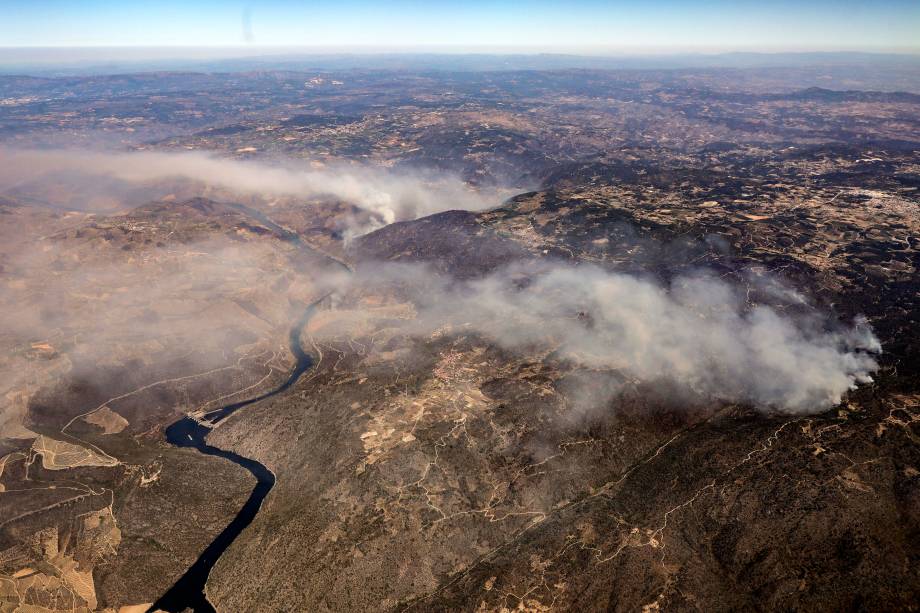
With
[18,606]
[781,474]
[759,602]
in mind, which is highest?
[781,474]

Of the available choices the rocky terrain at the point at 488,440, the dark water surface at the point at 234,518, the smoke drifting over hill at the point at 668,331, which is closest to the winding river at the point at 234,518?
the dark water surface at the point at 234,518

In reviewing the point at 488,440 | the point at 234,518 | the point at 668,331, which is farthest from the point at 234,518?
the point at 668,331

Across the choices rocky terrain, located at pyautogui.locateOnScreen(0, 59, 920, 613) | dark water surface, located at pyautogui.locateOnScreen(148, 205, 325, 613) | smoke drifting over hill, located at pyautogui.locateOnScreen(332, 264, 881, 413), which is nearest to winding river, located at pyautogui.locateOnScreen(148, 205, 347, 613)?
dark water surface, located at pyautogui.locateOnScreen(148, 205, 325, 613)

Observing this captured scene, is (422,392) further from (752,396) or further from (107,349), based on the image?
(107,349)

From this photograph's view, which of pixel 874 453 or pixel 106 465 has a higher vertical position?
pixel 874 453

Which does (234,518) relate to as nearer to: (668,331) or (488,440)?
(488,440)

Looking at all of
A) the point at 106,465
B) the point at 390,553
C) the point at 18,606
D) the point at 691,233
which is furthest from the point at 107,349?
the point at 691,233

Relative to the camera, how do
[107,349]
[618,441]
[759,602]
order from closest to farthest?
[759,602], [618,441], [107,349]
